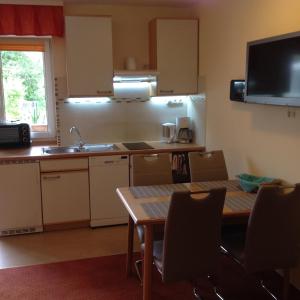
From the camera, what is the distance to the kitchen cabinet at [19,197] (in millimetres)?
3859

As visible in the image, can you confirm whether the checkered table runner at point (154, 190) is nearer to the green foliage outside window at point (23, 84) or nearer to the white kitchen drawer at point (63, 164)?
the white kitchen drawer at point (63, 164)

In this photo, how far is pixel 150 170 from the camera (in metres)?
3.22

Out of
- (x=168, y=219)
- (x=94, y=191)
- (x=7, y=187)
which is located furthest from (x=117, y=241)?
(x=168, y=219)

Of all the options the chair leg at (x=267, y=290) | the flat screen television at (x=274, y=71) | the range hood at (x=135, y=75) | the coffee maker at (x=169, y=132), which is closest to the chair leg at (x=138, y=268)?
the chair leg at (x=267, y=290)

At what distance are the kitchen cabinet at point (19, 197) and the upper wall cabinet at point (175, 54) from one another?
5.38ft

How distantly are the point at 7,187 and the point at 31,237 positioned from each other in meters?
0.56

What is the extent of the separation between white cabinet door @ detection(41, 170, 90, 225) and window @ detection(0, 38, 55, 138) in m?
0.83

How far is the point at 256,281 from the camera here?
10.1ft

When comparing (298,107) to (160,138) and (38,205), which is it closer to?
(160,138)

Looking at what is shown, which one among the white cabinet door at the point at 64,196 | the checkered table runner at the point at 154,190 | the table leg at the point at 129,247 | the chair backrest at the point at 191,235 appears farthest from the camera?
the white cabinet door at the point at 64,196

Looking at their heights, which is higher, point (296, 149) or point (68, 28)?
point (68, 28)

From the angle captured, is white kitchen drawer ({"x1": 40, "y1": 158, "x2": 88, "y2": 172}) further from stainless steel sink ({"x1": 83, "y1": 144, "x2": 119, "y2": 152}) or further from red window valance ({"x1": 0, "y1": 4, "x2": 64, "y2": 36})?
red window valance ({"x1": 0, "y1": 4, "x2": 64, "y2": 36})

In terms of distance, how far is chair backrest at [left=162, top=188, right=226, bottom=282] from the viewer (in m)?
2.23

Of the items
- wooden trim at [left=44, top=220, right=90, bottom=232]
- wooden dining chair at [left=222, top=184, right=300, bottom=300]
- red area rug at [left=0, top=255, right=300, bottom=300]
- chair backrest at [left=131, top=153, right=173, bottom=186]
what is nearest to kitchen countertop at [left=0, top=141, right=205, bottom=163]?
wooden trim at [left=44, top=220, right=90, bottom=232]
